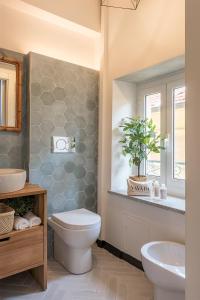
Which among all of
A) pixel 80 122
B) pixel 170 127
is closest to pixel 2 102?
pixel 80 122

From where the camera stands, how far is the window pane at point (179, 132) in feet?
7.01

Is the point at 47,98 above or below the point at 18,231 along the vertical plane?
above

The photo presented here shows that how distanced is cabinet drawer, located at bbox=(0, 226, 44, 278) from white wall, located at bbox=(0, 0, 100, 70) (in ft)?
5.68

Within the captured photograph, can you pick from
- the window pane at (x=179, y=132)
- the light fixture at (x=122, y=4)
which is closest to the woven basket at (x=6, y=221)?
the window pane at (x=179, y=132)

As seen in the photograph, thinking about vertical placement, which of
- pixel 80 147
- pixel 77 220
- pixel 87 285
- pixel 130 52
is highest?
pixel 130 52

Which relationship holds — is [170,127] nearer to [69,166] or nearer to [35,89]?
[69,166]

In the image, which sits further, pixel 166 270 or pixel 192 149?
pixel 166 270

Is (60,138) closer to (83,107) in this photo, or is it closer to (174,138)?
(83,107)

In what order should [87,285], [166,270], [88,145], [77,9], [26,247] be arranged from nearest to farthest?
[166,270], [26,247], [87,285], [77,9], [88,145]

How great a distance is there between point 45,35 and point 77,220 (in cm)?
194

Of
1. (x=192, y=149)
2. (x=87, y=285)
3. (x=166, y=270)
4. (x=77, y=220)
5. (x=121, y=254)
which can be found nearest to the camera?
(x=192, y=149)

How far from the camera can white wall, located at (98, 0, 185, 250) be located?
71.5 inches

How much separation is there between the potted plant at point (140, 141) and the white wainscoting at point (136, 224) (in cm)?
33

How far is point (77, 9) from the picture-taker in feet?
7.93
